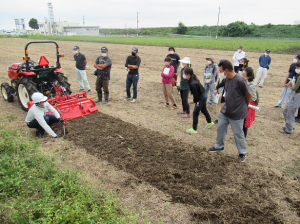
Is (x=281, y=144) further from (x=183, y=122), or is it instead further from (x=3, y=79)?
(x=3, y=79)

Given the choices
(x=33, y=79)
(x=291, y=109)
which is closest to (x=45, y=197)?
(x=33, y=79)

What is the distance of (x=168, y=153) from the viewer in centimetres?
465

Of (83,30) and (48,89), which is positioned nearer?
(48,89)

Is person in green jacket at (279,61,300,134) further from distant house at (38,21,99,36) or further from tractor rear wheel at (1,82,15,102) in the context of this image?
distant house at (38,21,99,36)

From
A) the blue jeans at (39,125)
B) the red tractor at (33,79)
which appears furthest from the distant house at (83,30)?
the blue jeans at (39,125)

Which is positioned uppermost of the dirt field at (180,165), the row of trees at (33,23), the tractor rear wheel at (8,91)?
the row of trees at (33,23)

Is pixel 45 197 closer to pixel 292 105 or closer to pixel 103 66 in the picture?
pixel 103 66

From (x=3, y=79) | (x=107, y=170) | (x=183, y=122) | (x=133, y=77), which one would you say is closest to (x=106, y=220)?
(x=107, y=170)

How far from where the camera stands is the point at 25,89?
6781mm

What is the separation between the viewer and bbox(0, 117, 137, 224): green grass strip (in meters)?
2.59

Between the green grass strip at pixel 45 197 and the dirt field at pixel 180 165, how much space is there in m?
0.42

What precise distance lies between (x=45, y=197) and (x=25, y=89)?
16.1ft

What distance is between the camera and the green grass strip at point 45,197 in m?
2.59

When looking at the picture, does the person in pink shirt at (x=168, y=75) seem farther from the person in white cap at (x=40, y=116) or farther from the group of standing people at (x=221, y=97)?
the person in white cap at (x=40, y=116)
